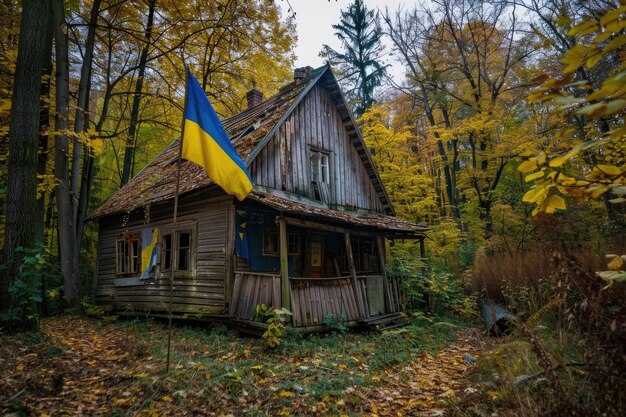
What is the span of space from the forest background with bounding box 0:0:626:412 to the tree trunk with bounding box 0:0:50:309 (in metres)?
0.02

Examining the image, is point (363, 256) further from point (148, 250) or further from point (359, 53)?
point (359, 53)

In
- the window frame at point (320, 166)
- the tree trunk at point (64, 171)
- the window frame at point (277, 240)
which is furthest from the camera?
the window frame at point (320, 166)

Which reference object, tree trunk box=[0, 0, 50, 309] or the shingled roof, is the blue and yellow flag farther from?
tree trunk box=[0, 0, 50, 309]

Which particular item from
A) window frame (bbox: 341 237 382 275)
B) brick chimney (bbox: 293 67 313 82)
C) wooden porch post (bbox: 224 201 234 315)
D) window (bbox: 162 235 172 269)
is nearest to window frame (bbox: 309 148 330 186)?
window frame (bbox: 341 237 382 275)

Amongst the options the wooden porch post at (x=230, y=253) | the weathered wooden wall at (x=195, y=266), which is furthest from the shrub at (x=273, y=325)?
the weathered wooden wall at (x=195, y=266)

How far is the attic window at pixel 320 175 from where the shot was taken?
1202 cm

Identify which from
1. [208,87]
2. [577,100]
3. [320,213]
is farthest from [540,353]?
[208,87]

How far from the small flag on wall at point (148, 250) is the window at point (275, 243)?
3.54 m

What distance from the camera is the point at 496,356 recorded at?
515cm

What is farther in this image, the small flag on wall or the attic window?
the attic window

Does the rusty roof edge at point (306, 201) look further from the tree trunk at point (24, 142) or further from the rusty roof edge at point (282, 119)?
the tree trunk at point (24, 142)

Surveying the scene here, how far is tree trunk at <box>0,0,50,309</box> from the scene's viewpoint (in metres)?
6.44

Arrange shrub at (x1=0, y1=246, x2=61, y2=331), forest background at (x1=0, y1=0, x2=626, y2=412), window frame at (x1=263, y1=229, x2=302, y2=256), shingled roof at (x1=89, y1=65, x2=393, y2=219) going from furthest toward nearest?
window frame at (x1=263, y1=229, x2=302, y2=256)
shingled roof at (x1=89, y1=65, x2=393, y2=219)
shrub at (x1=0, y1=246, x2=61, y2=331)
forest background at (x1=0, y1=0, x2=626, y2=412)

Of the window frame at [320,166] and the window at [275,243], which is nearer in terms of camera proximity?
the window at [275,243]
